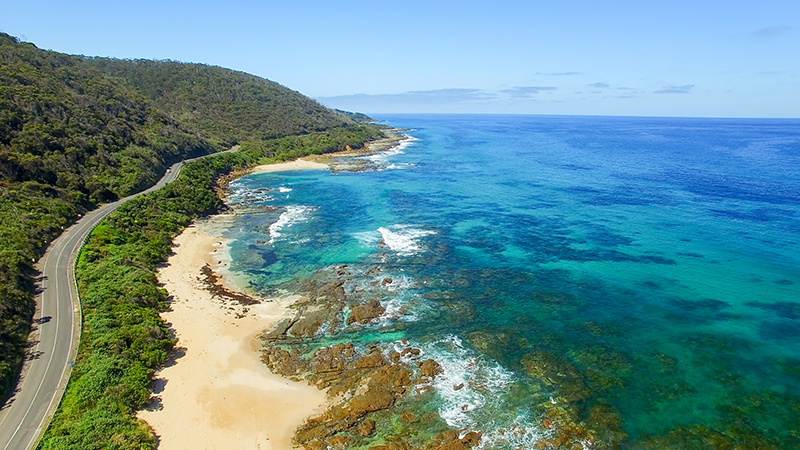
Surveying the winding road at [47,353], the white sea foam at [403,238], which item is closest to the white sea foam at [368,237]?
the white sea foam at [403,238]

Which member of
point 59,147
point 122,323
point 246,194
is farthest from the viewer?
point 246,194

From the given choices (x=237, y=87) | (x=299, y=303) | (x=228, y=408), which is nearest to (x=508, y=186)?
(x=299, y=303)

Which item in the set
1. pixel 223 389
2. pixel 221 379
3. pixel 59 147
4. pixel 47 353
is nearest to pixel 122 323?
pixel 47 353

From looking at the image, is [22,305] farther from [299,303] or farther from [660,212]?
[660,212]

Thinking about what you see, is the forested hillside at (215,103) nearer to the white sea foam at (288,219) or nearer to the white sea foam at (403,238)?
the white sea foam at (288,219)

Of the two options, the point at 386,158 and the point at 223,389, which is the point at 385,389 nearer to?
the point at 223,389

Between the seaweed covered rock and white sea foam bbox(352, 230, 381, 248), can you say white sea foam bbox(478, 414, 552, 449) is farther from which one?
white sea foam bbox(352, 230, 381, 248)
